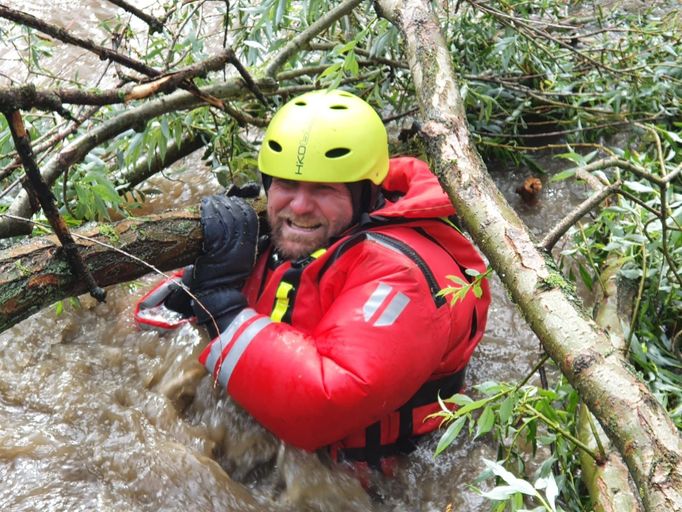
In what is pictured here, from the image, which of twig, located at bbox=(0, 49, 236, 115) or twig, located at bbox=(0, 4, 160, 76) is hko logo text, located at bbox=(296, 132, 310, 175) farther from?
twig, located at bbox=(0, 4, 160, 76)

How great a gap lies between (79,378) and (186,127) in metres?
1.50

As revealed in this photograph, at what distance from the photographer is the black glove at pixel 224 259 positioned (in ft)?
9.73

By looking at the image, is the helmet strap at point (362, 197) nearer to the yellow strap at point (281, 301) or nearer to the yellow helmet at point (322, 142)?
the yellow helmet at point (322, 142)

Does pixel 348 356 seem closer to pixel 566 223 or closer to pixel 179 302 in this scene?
pixel 566 223

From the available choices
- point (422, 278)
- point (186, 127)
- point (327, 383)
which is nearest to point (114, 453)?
point (327, 383)

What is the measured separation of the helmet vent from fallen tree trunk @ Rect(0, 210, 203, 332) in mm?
661

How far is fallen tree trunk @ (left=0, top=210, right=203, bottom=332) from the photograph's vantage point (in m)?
2.27

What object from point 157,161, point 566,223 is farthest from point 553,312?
point 157,161

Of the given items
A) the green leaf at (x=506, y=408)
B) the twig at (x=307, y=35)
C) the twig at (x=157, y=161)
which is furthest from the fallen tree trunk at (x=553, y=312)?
the twig at (x=157, y=161)

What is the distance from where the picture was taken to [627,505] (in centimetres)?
190

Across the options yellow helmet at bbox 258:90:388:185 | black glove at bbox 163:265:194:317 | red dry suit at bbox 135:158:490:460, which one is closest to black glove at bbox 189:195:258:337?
red dry suit at bbox 135:158:490:460

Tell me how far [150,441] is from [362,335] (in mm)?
1178

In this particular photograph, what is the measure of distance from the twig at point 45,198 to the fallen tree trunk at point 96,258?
7 cm

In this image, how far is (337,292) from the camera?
9.75ft
